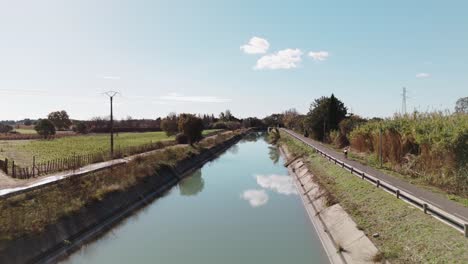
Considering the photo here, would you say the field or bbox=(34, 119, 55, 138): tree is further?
bbox=(34, 119, 55, 138): tree

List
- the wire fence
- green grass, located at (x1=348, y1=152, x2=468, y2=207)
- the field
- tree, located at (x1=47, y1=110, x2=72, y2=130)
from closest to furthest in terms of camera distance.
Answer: green grass, located at (x1=348, y1=152, x2=468, y2=207) → the wire fence → the field → tree, located at (x1=47, y1=110, x2=72, y2=130)

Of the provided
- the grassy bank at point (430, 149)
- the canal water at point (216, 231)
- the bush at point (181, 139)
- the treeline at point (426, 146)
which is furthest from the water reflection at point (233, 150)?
the grassy bank at point (430, 149)

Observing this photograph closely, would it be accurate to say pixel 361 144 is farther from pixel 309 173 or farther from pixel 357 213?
pixel 357 213

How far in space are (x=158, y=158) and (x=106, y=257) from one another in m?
19.1

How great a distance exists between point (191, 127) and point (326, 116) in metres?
21.8

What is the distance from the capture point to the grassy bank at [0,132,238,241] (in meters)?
13.0

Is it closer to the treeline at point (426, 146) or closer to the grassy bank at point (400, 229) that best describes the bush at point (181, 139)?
the treeline at point (426, 146)

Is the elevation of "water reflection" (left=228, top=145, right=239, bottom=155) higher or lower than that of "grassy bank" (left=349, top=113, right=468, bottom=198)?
lower

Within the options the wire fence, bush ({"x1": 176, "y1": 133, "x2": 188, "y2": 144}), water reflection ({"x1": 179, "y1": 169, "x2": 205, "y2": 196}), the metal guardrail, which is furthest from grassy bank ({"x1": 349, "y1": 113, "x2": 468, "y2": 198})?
bush ({"x1": 176, "y1": 133, "x2": 188, "y2": 144})

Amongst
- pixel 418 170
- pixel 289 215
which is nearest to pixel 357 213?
pixel 289 215

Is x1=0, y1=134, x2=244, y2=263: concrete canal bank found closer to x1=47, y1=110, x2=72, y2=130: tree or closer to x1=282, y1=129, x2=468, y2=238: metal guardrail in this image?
x1=282, y1=129, x2=468, y2=238: metal guardrail

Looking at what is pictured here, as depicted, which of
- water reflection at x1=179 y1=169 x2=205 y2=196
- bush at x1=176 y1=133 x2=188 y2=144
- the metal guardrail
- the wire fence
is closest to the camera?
the metal guardrail

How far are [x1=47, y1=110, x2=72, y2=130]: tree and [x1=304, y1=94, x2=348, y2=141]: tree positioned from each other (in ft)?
285

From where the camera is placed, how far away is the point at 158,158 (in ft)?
106
